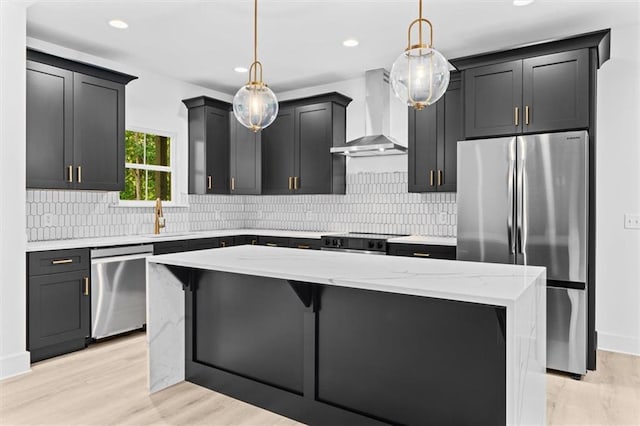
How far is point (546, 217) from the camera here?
3506 millimetres

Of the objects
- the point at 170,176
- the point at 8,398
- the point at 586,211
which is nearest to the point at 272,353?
the point at 8,398

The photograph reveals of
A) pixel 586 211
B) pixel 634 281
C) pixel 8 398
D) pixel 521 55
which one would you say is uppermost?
pixel 521 55

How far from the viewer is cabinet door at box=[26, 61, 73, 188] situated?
3773mm

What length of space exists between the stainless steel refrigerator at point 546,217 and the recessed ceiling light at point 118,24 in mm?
3193

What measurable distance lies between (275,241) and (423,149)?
2.05 m

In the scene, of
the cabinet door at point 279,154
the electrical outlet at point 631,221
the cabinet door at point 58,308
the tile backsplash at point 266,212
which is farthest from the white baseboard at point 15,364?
the electrical outlet at point 631,221

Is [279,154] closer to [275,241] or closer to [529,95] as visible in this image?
[275,241]

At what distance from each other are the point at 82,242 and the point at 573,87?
437cm

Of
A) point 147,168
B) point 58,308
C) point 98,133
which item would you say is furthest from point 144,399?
point 147,168

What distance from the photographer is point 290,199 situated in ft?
20.2

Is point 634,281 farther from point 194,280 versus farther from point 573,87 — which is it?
point 194,280

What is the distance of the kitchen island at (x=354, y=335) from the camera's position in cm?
201

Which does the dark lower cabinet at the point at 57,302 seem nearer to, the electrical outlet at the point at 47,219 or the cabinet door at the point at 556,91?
the electrical outlet at the point at 47,219

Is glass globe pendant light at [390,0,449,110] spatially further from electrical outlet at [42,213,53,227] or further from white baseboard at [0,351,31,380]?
electrical outlet at [42,213,53,227]
